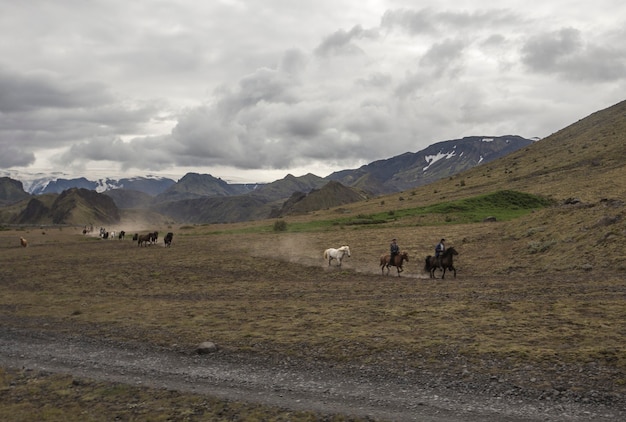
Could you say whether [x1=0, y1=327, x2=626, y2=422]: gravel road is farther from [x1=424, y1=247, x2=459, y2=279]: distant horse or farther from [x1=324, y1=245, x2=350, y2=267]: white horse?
[x1=324, y1=245, x2=350, y2=267]: white horse

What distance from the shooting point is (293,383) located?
12.4 meters

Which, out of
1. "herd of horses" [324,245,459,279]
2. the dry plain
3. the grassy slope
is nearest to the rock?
the dry plain

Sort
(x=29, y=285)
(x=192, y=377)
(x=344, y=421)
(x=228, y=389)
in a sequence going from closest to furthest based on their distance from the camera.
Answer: (x=344, y=421) → (x=228, y=389) → (x=192, y=377) → (x=29, y=285)

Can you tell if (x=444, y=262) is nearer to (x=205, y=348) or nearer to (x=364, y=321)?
(x=364, y=321)

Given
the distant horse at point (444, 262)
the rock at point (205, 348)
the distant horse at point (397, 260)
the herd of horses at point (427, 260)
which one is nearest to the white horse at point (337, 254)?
the herd of horses at point (427, 260)

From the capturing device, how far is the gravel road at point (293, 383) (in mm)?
10094

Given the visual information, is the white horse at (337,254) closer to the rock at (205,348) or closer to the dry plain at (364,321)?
the dry plain at (364,321)

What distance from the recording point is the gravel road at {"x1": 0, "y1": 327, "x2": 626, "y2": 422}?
397 inches

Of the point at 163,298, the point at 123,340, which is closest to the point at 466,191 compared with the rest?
the point at 163,298

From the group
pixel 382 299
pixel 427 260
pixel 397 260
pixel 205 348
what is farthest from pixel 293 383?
pixel 397 260

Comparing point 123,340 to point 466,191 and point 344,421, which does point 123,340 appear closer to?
point 344,421

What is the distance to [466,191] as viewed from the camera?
357 feet

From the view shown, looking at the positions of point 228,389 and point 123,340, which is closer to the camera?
point 228,389

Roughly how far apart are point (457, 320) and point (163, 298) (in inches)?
657
